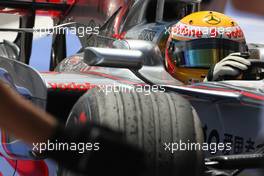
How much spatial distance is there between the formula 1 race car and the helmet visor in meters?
0.17

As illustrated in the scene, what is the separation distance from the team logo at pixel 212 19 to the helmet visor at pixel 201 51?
124 mm

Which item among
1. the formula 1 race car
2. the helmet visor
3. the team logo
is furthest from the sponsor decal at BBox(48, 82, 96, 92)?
the team logo

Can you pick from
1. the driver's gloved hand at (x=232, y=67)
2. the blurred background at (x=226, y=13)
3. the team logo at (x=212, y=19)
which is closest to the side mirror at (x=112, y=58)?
the blurred background at (x=226, y=13)

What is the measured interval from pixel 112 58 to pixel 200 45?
0.89m

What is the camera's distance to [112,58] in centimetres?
226

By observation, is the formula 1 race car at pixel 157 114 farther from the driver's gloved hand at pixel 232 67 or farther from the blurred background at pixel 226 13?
the blurred background at pixel 226 13

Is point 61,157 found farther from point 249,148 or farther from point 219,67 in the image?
point 219,67

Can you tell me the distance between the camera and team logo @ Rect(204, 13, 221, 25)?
3.21m

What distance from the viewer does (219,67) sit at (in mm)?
2697

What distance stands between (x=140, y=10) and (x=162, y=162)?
7.98 ft

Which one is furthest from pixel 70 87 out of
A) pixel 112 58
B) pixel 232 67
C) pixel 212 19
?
pixel 212 19

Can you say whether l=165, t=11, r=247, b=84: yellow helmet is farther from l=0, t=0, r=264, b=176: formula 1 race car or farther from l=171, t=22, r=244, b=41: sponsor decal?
l=0, t=0, r=264, b=176: formula 1 race car

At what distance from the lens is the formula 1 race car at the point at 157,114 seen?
203 cm

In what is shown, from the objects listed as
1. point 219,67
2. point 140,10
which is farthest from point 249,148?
point 140,10
